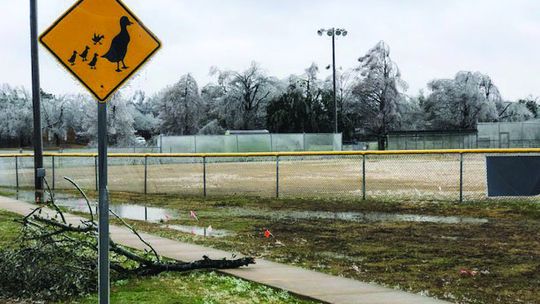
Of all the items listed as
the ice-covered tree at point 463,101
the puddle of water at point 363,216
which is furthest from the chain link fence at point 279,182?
the ice-covered tree at point 463,101

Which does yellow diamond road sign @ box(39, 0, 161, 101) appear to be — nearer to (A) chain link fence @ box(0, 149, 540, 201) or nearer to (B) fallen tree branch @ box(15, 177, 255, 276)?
(B) fallen tree branch @ box(15, 177, 255, 276)

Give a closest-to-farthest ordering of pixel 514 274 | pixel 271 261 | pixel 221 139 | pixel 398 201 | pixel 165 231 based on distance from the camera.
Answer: pixel 514 274 → pixel 271 261 → pixel 165 231 → pixel 398 201 → pixel 221 139

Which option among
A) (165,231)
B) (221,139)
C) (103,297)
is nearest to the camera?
(103,297)

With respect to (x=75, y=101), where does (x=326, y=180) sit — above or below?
below

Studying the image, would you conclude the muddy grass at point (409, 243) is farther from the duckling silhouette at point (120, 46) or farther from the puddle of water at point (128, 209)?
the duckling silhouette at point (120, 46)

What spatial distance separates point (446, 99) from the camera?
324 ft

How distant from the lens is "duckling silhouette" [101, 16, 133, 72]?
4621mm

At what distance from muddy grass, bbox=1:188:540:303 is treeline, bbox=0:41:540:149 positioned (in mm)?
66957

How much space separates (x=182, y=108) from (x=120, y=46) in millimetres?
A: 95670

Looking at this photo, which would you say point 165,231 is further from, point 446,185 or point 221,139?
point 221,139

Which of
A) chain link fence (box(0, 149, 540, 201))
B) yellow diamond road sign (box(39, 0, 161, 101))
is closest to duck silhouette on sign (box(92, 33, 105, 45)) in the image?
yellow diamond road sign (box(39, 0, 161, 101))

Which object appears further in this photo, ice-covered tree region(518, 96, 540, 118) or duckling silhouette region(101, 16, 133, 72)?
ice-covered tree region(518, 96, 540, 118)

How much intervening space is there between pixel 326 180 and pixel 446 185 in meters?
4.59

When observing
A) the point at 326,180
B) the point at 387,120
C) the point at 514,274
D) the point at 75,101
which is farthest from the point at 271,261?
A: the point at 75,101
